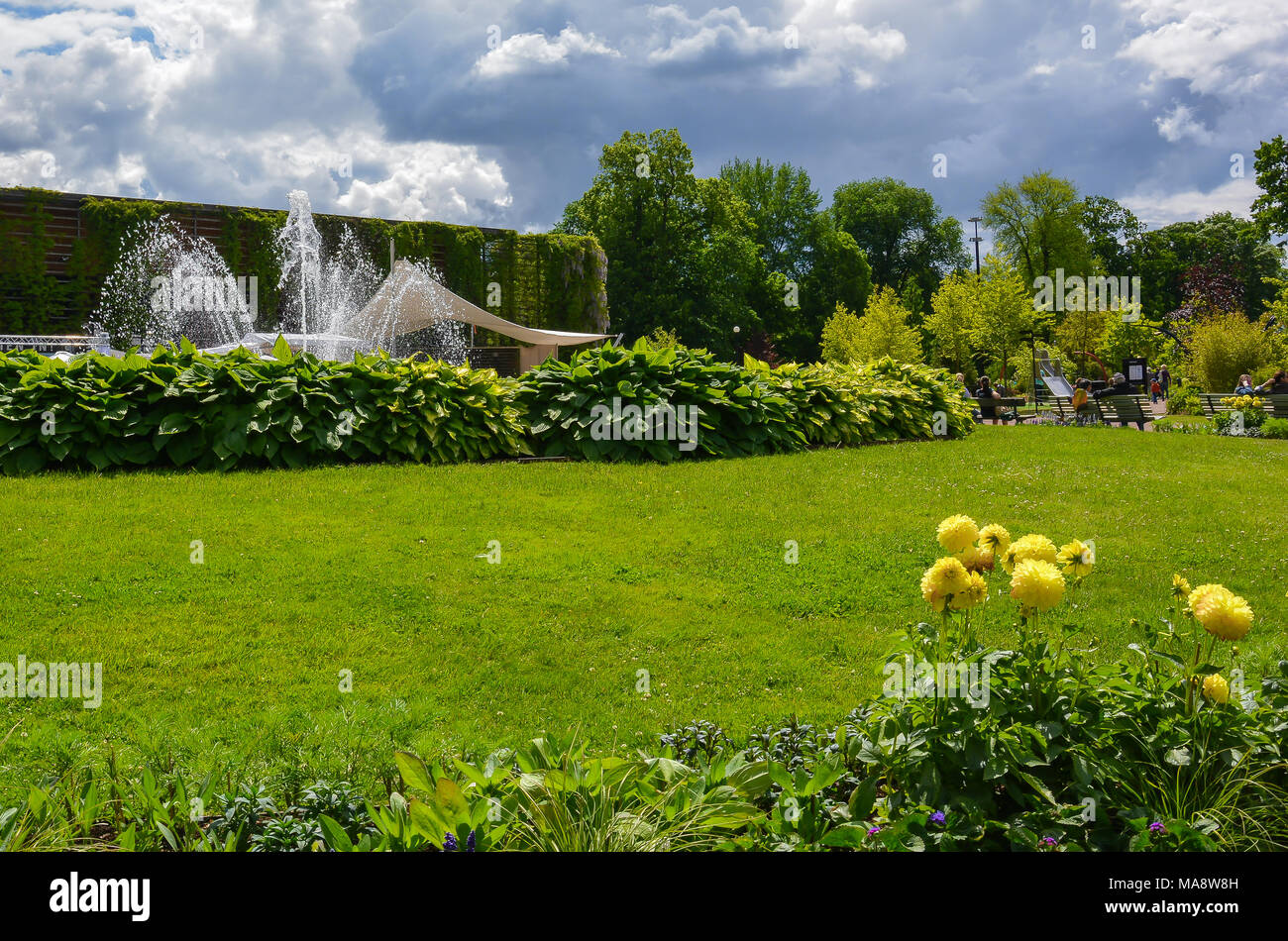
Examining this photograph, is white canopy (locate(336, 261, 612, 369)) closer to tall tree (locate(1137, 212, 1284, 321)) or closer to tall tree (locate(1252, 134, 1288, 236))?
tall tree (locate(1252, 134, 1288, 236))

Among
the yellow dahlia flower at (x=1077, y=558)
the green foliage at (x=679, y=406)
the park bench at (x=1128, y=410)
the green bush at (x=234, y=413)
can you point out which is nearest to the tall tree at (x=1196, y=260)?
the park bench at (x=1128, y=410)

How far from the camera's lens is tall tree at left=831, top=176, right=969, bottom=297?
62.8 m

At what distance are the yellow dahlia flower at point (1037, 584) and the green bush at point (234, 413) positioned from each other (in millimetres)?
8095

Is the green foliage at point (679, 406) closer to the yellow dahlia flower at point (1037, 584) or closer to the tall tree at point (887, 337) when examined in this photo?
the yellow dahlia flower at point (1037, 584)

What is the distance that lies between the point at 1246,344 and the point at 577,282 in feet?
72.8

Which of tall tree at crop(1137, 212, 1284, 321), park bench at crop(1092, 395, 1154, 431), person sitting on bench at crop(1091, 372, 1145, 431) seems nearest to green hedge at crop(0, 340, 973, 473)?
park bench at crop(1092, 395, 1154, 431)

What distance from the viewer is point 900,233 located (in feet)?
208

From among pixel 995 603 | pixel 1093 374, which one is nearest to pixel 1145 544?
pixel 995 603

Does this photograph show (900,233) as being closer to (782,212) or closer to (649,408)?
(782,212)

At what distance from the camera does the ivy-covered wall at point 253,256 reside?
2586 cm

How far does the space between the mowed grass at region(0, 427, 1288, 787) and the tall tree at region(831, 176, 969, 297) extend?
55785mm

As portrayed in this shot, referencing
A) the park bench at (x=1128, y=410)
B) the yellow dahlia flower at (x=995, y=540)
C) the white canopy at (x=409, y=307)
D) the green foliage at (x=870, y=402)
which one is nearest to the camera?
the yellow dahlia flower at (x=995, y=540)

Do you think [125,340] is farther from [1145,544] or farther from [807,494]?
[1145,544]

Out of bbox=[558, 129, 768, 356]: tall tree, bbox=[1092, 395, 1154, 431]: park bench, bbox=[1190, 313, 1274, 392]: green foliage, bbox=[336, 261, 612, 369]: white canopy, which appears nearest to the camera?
bbox=[336, 261, 612, 369]: white canopy
